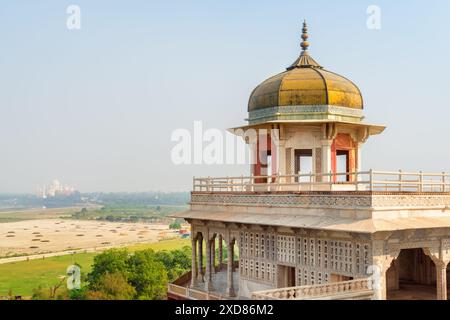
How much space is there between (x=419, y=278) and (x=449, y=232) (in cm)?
383

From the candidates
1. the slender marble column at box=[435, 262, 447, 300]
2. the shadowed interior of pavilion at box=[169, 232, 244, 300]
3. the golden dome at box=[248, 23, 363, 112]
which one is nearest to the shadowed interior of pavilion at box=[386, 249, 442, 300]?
the slender marble column at box=[435, 262, 447, 300]

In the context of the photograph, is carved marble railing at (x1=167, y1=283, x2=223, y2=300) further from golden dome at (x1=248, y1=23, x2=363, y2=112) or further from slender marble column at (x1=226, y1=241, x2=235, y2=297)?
golden dome at (x1=248, y1=23, x2=363, y2=112)

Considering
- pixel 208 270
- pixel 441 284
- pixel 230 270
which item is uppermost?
pixel 441 284

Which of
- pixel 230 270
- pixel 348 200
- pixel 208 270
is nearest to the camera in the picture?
pixel 348 200

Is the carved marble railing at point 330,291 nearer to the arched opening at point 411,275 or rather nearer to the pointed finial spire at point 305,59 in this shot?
the arched opening at point 411,275

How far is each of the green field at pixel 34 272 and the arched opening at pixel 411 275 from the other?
59.8m

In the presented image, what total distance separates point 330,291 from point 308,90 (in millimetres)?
8120

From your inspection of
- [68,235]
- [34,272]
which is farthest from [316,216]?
[68,235]

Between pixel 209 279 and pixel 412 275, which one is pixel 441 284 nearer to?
pixel 412 275

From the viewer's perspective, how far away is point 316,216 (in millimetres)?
14875

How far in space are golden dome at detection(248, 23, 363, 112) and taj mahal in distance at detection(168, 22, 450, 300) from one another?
4cm

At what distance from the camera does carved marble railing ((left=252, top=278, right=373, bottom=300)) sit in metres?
12.3

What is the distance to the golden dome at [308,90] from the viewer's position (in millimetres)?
18891
